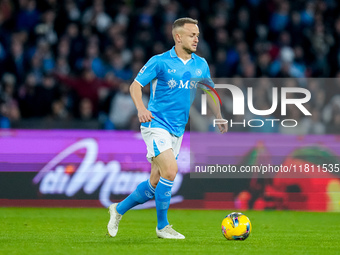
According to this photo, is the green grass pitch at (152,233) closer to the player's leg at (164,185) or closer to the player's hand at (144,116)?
the player's leg at (164,185)

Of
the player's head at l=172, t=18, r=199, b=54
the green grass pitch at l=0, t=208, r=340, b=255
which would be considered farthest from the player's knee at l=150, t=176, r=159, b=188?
the player's head at l=172, t=18, r=199, b=54

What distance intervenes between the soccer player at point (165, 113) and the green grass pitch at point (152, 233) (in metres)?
0.36

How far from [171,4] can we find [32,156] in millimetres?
6117

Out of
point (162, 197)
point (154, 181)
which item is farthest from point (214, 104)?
point (162, 197)

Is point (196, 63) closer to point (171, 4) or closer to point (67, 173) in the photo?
point (67, 173)

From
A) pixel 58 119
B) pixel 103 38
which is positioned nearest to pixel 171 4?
pixel 103 38

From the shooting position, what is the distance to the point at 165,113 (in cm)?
828

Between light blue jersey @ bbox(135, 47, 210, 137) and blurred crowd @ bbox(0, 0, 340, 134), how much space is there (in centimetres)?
502

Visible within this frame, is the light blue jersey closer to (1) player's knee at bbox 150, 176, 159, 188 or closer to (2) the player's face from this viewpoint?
(2) the player's face

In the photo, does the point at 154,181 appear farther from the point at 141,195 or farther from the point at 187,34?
the point at 187,34

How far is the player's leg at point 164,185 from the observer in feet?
26.5

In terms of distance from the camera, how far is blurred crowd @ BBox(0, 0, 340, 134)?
14062 millimetres

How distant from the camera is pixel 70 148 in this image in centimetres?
1287

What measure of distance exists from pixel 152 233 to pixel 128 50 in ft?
26.1
